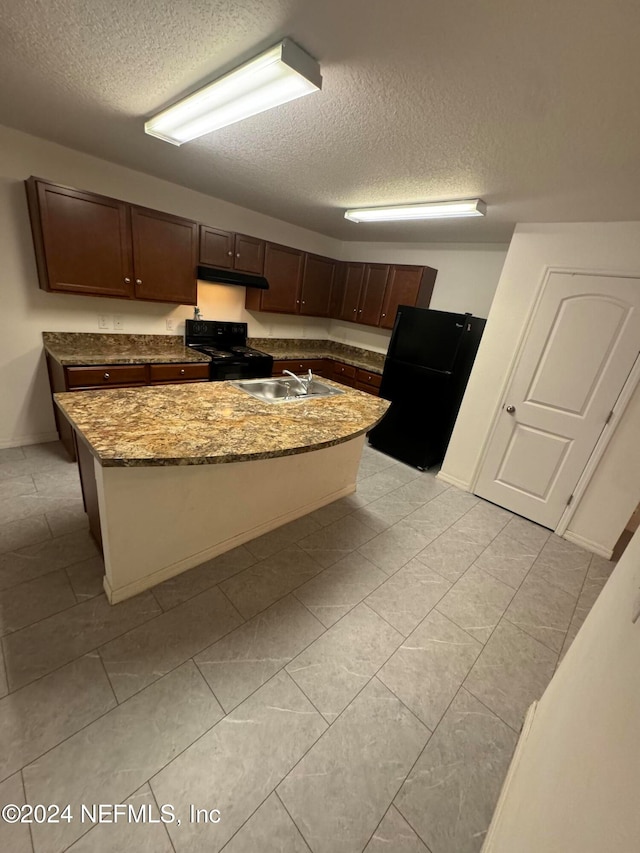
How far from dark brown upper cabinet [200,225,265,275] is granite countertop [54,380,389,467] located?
5.75 feet

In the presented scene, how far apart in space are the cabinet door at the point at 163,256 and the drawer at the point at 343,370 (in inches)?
81.1

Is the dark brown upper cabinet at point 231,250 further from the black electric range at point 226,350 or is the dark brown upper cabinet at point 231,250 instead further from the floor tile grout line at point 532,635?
the floor tile grout line at point 532,635

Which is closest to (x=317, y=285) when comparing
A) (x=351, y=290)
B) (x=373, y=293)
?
(x=351, y=290)

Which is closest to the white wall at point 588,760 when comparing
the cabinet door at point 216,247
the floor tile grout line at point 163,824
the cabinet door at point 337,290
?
the floor tile grout line at point 163,824

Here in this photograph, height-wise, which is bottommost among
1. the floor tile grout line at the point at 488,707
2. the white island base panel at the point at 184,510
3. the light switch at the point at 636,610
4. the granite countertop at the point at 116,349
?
the floor tile grout line at the point at 488,707

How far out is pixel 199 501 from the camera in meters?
1.79

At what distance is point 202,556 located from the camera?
1.94 m

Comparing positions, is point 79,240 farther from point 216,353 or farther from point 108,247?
point 216,353

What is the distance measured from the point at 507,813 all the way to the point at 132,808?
3.87 ft

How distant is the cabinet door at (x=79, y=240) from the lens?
2379 millimetres

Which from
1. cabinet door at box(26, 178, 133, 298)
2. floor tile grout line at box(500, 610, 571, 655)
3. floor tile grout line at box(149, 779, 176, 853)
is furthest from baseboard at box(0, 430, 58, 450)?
floor tile grout line at box(500, 610, 571, 655)

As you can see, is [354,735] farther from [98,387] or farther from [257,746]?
[98,387]

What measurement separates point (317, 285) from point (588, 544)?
3.98 metres

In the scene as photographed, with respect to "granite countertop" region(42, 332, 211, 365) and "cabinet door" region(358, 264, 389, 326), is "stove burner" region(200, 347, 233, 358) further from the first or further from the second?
"cabinet door" region(358, 264, 389, 326)
